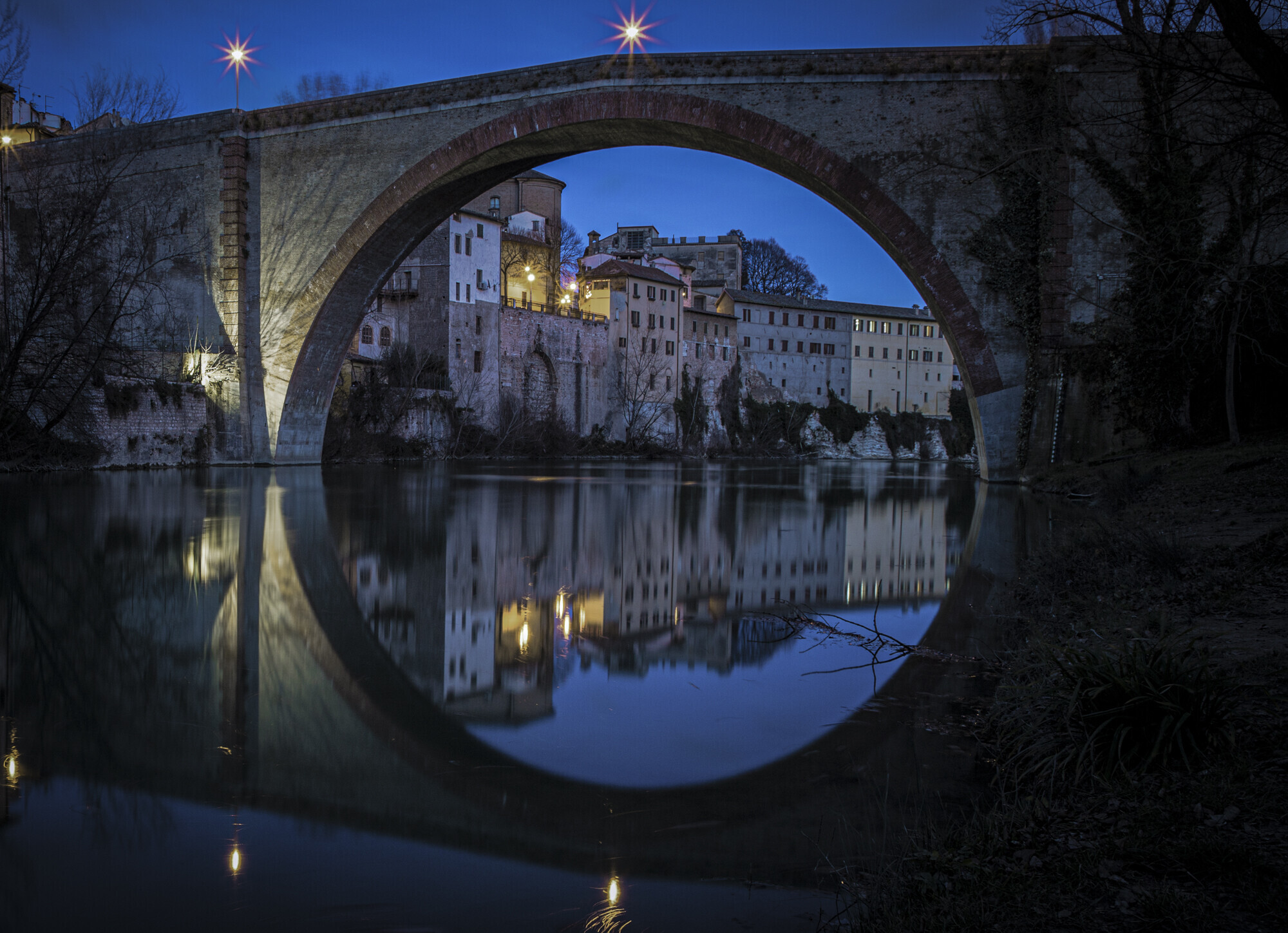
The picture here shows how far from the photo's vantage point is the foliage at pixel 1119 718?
9.63 feet

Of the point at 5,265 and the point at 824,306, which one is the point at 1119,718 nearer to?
the point at 5,265

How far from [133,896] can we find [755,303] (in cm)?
7127

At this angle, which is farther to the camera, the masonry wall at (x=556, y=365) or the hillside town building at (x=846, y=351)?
the hillside town building at (x=846, y=351)

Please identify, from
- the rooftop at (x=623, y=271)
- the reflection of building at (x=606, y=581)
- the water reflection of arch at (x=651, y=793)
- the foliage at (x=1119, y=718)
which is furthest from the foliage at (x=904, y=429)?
the foliage at (x=1119, y=718)

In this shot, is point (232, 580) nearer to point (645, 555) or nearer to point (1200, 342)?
point (645, 555)

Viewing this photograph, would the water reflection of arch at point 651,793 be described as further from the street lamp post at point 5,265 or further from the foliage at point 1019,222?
the street lamp post at point 5,265

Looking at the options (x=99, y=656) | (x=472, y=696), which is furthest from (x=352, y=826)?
(x=99, y=656)

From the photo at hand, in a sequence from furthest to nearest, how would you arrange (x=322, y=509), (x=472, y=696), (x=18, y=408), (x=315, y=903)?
1. (x=18, y=408)
2. (x=322, y=509)
3. (x=472, y=696)
4. (x=315, y=903)

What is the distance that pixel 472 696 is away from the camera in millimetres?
4129

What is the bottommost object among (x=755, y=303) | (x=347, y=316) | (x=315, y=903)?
(x=315, y=903)

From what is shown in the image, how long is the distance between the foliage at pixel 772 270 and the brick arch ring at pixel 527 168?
62995mm

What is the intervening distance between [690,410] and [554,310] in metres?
12.1

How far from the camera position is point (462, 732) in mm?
3637

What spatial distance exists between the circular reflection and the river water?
18 mm
